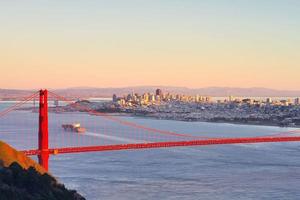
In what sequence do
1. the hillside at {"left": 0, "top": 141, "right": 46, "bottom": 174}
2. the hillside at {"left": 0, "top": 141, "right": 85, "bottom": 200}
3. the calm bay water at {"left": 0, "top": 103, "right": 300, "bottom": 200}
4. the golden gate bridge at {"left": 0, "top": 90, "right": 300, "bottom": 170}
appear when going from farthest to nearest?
the golden gate bridge at {"left": 0, "top": 90, "right": 300, "bottom": 170}
the calm bay water at {"left": 0, "top": 103, "right": 300, "bottom": 200}
the hillside at {"left": 0, "top": 141, "right": 46, "bottom": 174}
the hillside at {"left": 0, "top": 141, "right": 85, "bottom": 200}

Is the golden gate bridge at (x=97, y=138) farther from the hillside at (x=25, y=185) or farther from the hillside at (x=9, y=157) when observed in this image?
the hillside at (x=25, y=185)

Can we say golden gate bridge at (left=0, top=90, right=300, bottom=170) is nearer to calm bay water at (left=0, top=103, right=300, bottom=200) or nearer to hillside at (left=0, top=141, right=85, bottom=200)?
calm bay water at (left=0, top=103, right=300, bottom=200)

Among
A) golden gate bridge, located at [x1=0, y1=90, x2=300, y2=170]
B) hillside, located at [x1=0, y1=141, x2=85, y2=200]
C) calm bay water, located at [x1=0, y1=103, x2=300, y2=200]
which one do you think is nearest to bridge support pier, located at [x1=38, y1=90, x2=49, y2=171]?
golden gate bridge, located at [x1=0, y1=90, x2=300, y2=170]

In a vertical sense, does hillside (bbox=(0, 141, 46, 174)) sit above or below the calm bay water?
above

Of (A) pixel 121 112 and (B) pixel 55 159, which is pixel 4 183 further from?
(A) pixel 121 112

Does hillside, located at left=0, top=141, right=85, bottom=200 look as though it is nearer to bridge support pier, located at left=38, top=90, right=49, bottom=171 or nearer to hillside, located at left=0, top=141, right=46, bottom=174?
hillside, located at left=0, top=141, right=46, bottom=174

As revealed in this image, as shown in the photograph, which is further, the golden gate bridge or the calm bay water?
the golden gate bridge

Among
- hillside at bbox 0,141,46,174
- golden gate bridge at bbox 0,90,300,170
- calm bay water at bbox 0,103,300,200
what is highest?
hillside at bbox 0,141,46,174

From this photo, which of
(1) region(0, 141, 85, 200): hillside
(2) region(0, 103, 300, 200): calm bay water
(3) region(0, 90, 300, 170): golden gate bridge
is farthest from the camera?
(3) region(0, 90, 300, 170): golden gate bridge

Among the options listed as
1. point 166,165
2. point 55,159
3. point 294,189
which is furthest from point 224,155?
point 294,189
